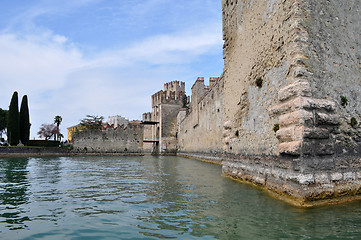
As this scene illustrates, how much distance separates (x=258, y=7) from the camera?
20.8 ft

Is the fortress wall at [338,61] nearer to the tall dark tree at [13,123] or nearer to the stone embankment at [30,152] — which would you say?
the stone embankment at [30,152]

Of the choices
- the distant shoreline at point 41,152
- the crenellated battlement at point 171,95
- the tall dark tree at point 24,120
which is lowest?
the distant shoreline at point 41,152

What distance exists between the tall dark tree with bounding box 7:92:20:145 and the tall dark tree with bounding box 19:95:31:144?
52.3 inches

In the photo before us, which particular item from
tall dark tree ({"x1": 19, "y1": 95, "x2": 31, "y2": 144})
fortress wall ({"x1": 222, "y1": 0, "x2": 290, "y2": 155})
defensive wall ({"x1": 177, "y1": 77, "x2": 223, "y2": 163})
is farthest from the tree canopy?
fortress wall ({"x1": 222, "y1": 0, "x2": 290, "y2": 155})

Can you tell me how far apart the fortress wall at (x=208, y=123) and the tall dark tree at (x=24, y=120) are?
2058 centimetres

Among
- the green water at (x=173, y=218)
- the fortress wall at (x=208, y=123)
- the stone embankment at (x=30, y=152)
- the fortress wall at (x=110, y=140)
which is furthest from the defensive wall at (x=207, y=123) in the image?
the stone embankment at (x=30, y=152)

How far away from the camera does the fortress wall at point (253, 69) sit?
5.32 m

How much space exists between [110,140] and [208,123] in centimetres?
1836

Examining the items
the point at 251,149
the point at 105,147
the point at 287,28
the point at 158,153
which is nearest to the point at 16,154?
the point at 105,147

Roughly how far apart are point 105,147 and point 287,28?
31706 mm

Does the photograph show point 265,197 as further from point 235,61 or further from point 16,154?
point 16,154

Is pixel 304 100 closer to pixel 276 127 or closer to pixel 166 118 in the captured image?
pixel 276 127

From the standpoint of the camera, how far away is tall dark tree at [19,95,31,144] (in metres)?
32.8

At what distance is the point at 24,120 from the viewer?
108ft
